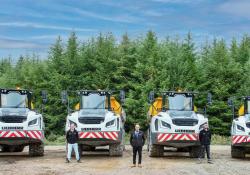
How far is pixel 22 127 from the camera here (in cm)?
2467

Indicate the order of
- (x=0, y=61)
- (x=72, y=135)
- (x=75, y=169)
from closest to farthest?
(x=75, y=169) < (x=72, y=135) < (x=0, y=61)

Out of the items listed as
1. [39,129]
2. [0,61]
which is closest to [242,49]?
[39,129]

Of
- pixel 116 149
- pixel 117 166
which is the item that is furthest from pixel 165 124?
pixel 117 166

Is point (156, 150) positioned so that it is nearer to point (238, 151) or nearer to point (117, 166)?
point (238, 151)

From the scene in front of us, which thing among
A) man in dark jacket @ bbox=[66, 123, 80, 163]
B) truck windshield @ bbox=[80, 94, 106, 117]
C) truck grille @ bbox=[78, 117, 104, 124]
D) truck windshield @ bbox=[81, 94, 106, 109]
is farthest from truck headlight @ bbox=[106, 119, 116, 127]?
man in dark jacket @ bbox=[66, 123, 80, 163]

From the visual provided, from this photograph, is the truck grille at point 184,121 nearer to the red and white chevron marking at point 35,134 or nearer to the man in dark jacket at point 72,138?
the man in dark jacket at point 72,138

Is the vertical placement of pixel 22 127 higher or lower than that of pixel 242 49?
lower

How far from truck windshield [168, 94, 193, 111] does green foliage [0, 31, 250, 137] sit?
23.9 m

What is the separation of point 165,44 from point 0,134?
124 ft

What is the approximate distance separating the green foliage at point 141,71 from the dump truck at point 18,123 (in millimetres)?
24965

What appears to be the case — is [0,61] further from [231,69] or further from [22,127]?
[22,127]

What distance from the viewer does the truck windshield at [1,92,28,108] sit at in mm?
26031

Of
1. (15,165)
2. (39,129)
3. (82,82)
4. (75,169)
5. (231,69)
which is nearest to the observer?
(75,169)

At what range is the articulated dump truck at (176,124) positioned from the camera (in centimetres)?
2442
